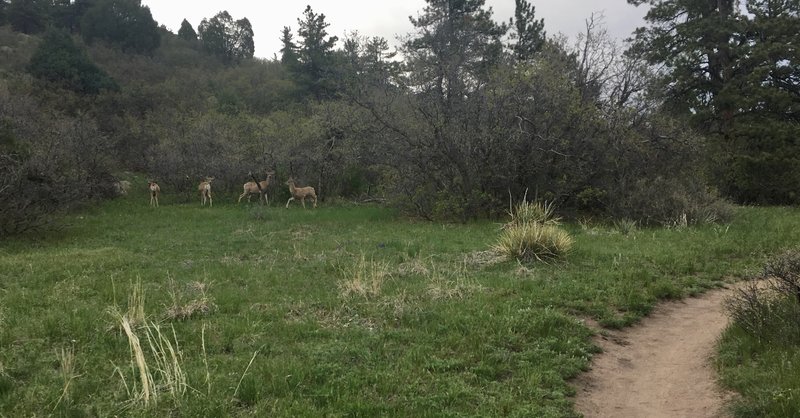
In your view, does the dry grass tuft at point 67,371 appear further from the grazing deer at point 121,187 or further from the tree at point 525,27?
the tree at point 525,27

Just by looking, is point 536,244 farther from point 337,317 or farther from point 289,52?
point 289,52

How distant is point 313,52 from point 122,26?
69.0ft

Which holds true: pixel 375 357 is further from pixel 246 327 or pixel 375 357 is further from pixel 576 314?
pixel 576 314

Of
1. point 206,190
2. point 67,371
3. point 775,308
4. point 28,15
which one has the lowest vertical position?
point 67,371

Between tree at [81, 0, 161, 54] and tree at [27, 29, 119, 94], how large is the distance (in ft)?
45.2

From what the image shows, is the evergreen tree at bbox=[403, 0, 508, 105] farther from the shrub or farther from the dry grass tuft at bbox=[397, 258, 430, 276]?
the shrub

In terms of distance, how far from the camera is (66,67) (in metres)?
34.1

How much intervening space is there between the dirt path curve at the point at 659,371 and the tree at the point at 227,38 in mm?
57888

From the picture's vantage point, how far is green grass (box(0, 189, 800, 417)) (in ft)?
14.6

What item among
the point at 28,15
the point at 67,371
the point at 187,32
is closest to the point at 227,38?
the point at 187,32

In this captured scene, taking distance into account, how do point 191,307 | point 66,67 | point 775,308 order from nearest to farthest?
1. point 775,308
2. point 191,307
3. point 66,67

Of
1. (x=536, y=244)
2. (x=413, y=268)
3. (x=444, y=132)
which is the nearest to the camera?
(x=413, y=268)

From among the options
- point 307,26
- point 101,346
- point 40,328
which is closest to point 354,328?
point 101,346

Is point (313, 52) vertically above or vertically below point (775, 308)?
above
